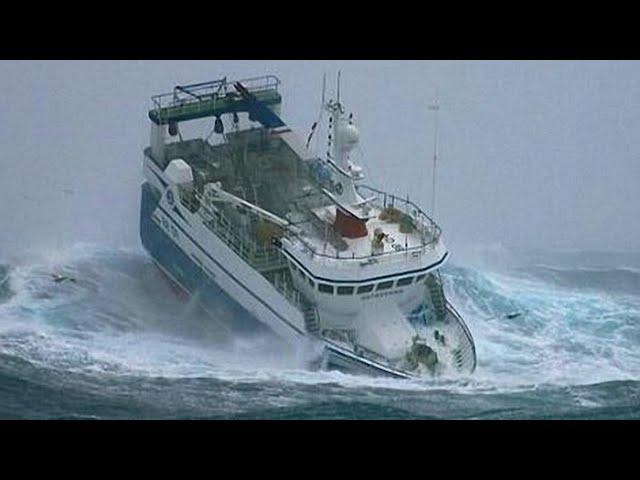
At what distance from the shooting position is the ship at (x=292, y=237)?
22.6 meters

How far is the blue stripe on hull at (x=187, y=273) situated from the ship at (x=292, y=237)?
1 cm

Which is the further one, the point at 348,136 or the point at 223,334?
the point at 223,334

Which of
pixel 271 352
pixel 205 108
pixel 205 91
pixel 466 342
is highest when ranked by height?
pixel 205 91

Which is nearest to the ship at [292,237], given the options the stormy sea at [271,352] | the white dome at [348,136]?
the white dome at [348,136]

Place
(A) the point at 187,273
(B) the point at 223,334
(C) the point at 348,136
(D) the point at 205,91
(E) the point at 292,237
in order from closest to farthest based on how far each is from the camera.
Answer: (C) the point at 348,136, (E) the point at 292,237, (B) the point at 223,334, (A) the point at 187,273, (D) the point at 205,91

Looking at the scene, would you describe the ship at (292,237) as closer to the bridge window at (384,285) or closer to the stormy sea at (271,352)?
the bridge window at (384,285)

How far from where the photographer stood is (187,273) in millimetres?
23875

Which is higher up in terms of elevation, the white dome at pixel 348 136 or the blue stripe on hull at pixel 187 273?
the white dome at pixel 348 136

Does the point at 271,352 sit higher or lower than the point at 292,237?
lower

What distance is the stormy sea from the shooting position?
2206cm

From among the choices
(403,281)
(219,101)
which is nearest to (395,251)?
(403,281)

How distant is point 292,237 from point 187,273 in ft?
4.62

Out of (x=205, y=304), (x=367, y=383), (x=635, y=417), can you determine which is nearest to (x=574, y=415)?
(x=635, y=417)

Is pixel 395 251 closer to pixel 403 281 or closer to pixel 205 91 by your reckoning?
pixel 403 281
